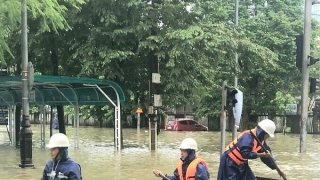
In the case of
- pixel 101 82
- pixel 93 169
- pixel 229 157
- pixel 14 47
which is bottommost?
pixel 93 169

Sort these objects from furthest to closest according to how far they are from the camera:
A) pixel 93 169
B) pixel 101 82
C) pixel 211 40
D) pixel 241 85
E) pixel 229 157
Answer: pixel 241 85
pixel 211 40
pixel 101 82
pixel 93 169
pixel 229 157

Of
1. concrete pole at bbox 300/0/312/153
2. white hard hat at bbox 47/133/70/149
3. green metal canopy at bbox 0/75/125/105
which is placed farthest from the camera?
concrete pole at bbox 300/0/312/153

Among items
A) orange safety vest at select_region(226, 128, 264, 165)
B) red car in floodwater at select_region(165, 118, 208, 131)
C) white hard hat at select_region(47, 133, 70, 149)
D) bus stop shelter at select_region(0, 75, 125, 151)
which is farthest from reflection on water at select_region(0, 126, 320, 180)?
red car in floodwater at select_region(165, 118, 208, 131)

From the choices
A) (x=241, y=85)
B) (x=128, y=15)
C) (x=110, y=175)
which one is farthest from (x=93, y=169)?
(x=241, y=85)

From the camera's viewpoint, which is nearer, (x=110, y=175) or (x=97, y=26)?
(x=110, y=175)

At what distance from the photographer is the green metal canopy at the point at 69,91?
22.4 meters

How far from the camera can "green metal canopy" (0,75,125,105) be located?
883 inches

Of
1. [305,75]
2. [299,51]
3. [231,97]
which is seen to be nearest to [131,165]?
[231,97]

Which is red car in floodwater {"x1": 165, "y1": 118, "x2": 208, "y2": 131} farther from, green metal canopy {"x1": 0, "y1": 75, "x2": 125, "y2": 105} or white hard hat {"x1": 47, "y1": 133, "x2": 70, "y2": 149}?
white hard hat {"x1": 47, "y1": 133, "x2": 70, "y2": 149}

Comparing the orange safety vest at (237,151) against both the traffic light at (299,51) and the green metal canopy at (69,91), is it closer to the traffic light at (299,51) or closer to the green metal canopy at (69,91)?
the green metal canopy at (69,91)

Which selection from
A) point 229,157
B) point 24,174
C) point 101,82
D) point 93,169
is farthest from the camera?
point 101,82

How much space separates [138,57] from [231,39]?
4.98m

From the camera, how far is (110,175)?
1641 centimetres

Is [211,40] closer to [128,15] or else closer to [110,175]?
[128,15]
